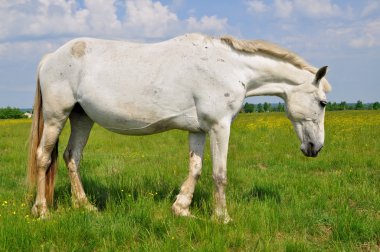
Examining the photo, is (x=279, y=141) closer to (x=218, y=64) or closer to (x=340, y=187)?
(x=340, y=187)

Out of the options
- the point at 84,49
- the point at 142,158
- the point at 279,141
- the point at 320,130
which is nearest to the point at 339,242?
the point at 320,130

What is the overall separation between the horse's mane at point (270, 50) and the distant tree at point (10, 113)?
63730 mm

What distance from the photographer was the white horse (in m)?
4.41

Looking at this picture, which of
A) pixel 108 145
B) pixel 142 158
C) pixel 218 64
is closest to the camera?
Answer: pixel 218 64

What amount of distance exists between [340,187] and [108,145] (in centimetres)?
828

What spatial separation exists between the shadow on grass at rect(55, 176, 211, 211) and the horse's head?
5.23 feet

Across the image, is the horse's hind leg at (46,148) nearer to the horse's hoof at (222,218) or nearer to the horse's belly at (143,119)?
the horse's belly at (143,119)

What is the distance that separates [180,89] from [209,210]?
164cm

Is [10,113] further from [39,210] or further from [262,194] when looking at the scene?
[262,194]

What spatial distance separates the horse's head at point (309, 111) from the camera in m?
4.64

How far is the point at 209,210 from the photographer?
482cm

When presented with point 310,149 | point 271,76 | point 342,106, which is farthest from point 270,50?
point 342,106

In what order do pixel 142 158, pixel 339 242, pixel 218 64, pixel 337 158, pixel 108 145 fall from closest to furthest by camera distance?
pixel 339 242 → pixel 218 64 → pixel 337 158 → pixel 142 158 → pixel 108 145

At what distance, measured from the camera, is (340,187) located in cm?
572
